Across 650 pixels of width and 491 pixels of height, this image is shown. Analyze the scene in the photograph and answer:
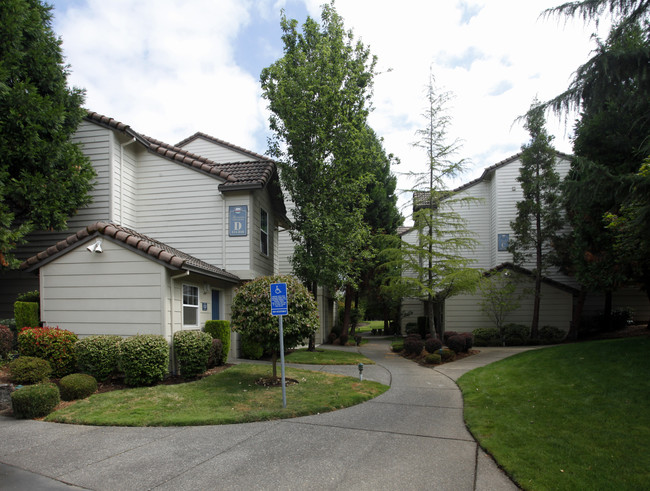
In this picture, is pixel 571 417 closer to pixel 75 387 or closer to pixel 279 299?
pixel 279 299

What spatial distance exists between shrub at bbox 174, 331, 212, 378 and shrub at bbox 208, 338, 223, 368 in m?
1.02

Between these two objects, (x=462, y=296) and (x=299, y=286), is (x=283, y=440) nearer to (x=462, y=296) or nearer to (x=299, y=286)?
(x=299, y=286)

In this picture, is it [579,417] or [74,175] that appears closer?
[579,417]

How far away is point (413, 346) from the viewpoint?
16.7 metres

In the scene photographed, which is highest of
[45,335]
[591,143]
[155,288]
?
[591,143]

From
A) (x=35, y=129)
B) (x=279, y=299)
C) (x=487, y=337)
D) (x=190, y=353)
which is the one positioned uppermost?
(x=35, y=129)

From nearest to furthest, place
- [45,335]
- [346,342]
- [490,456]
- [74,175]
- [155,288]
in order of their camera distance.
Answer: [490,456], [45,335], [155,288], [74,175], [346,342]

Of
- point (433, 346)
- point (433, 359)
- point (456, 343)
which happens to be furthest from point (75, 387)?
point (456, 343)

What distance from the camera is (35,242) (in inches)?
539

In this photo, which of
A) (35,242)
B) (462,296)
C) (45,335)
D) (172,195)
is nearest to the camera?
(45,335)

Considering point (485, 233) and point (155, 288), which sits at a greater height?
point (485, 233)

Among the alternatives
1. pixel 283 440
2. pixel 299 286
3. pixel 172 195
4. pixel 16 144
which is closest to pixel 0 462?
pixel 283 440

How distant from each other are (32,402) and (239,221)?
834 centimetres

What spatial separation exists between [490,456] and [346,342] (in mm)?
18686
